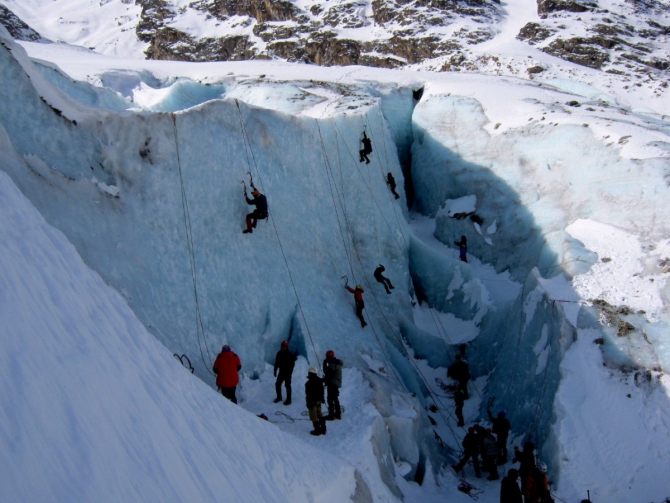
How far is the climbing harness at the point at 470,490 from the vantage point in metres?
11.8

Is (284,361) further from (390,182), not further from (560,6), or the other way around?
(560,6)

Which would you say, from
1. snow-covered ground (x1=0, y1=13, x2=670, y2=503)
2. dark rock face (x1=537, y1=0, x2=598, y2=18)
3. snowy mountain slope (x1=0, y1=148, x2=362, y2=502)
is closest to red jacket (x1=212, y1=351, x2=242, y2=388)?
snow-covered ground (x1=0, y1=13, x2=670, y2=503)

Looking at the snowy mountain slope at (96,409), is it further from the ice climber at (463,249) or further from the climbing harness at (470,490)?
the ice climber at (463,249)

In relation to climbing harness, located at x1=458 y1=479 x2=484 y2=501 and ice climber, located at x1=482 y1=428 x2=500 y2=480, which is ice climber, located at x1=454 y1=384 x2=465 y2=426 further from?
climbing harness, located at x1=458 y1=479 x2=484 y2=501

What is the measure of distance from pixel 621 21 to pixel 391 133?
119 ft

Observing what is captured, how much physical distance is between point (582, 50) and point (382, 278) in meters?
35.4

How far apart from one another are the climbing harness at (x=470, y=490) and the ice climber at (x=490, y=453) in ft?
1.67

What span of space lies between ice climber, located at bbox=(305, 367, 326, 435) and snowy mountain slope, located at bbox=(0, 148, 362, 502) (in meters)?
1.48

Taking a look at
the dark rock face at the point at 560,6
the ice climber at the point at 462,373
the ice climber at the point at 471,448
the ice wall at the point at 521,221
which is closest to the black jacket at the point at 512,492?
the ice wall at the point at 521,221

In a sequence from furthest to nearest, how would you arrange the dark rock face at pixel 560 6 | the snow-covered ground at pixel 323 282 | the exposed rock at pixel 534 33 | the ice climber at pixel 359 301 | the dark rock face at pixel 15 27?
the dark rock face at pixel 560 6 < the exposed rock at pixel 534 33 < the dark rock face at pixel 15 27 < the ice climber at pixel 359 301 < the snow-covered ground at pixel 323 282

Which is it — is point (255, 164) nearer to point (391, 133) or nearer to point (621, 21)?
point (391, 133)

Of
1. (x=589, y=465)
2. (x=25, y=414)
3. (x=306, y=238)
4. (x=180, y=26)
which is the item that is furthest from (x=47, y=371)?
(x=180, y=26)

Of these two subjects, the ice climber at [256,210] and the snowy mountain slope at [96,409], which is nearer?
the snowy mountain slope at [96,409]

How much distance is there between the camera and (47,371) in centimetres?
Result: 456
